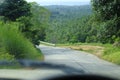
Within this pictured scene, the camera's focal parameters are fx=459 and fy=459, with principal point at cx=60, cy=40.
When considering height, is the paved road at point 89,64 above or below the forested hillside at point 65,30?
above

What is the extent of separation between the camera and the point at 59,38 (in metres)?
86.2

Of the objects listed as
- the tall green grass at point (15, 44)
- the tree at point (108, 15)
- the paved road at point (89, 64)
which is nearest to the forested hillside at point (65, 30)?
the paved road at point (89, 64)

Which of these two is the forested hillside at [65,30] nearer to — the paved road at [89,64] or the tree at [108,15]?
the paved road at [89,64]

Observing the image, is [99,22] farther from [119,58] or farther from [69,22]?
[69,22]

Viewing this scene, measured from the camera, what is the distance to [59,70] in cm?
163

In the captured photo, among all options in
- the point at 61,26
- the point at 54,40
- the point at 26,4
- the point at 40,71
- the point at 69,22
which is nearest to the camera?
the point at 40,71

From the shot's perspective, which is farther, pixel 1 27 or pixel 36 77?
pixel 1 27

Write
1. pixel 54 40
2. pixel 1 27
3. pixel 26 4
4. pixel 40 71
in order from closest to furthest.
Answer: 1. pixel 40 71
2. pixel 1 27
3. pixel 26 4
4. pixel 54 40

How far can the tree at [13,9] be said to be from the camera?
35.6m

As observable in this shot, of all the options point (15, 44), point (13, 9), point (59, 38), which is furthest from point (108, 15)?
point (59, 38)

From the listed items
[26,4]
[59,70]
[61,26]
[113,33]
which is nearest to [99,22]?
[113,33]

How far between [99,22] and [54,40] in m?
57.4

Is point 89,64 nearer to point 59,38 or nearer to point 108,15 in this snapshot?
point 108,15

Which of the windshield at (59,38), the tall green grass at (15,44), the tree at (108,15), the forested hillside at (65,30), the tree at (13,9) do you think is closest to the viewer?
the windshield at (59,38)
